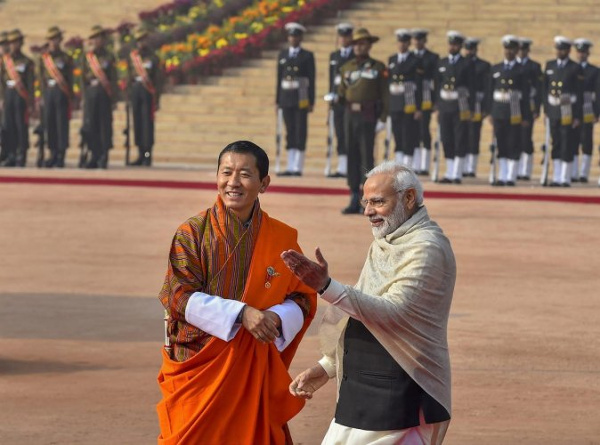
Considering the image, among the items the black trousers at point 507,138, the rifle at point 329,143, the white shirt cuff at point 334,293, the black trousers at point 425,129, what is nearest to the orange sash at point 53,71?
the rifle at point 329,143

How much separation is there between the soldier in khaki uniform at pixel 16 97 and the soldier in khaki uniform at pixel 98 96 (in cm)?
87

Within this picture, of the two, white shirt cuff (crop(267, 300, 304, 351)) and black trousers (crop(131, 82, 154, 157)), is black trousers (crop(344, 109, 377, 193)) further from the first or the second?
white shirt cuff (crop(267, 300, 304, 351))

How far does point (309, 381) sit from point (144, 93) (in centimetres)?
2170

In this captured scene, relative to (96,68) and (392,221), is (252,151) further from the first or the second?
(96,68)

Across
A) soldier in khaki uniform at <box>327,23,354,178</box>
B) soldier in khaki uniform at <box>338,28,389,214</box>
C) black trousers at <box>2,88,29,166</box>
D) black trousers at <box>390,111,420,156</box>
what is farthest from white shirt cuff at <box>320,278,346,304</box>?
black trousers at <box>2,88,29,166</box>

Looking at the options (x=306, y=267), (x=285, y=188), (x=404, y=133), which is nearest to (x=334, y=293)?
(x=306, y=267)

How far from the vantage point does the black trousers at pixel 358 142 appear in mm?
18188

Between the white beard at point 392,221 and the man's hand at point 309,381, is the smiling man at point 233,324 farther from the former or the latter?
the white beard at point 392,221

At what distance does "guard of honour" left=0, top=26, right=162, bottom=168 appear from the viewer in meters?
26.3

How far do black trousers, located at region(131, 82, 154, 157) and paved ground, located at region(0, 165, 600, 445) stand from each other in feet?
21.1

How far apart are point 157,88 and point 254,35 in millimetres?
4462

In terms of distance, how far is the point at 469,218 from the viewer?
61.1ft

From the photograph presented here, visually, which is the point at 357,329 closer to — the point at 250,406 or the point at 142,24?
the point at 250,406

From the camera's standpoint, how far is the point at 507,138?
24.3 m
